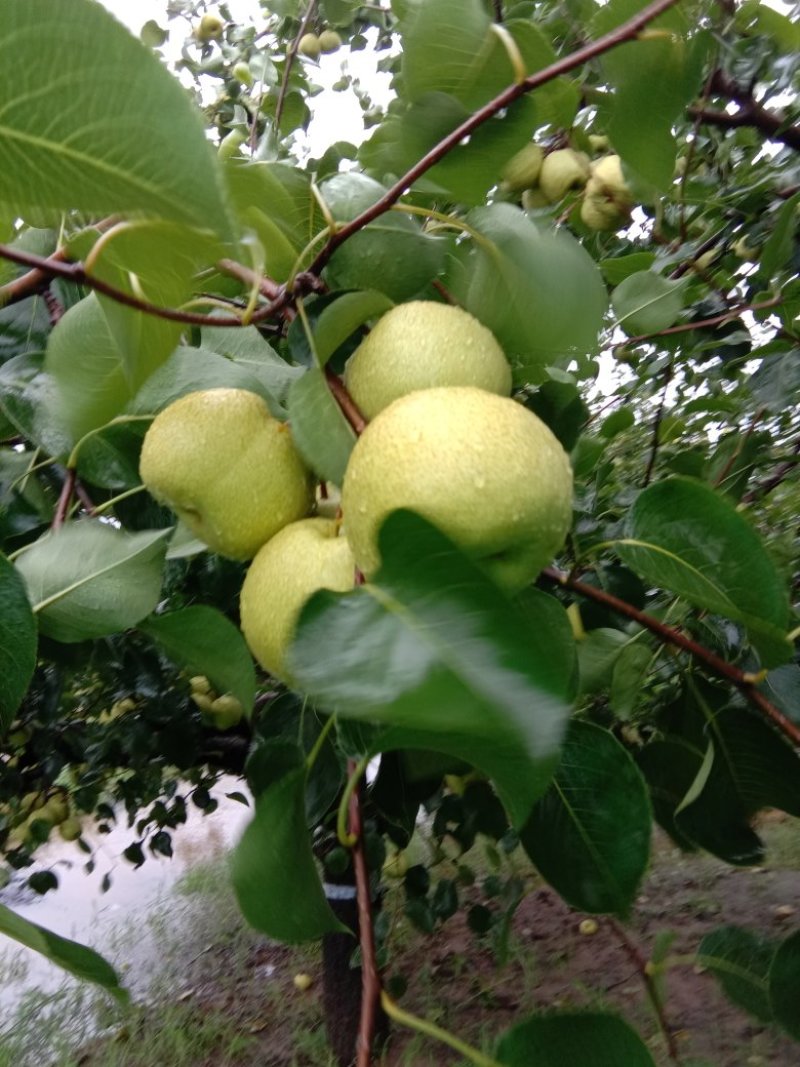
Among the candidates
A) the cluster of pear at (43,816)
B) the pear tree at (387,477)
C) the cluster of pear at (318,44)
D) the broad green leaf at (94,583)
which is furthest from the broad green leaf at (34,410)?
the cluster of pear at (318,44)

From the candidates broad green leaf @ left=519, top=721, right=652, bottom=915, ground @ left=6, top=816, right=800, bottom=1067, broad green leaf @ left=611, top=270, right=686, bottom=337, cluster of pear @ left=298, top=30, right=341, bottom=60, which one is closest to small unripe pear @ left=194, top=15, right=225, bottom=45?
cluster of pear @ left=298, top=30, right=341, bottom=60

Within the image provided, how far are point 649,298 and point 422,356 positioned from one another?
558 mm

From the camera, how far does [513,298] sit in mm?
553

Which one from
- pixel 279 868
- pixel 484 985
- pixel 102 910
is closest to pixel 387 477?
pixel 279 868

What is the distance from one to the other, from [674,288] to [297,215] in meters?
0.52

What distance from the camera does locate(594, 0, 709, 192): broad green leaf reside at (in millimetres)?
550

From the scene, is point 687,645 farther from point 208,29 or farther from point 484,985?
point 484,985

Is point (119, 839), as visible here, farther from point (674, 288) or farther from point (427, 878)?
point (674, 288)

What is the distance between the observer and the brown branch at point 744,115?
4.27 ft

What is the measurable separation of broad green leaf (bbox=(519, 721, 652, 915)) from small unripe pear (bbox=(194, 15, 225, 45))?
7.76 ft

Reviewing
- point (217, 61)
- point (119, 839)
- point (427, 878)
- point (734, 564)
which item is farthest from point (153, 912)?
point (734, 564)

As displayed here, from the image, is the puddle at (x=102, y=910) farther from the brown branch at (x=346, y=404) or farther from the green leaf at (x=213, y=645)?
the brown branch at (x=346, y=404)

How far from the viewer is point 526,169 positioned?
1483 mm

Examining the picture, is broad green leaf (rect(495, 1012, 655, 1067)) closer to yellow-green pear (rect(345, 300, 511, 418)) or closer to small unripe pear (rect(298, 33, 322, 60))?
yellow-green pear (rect(345, 300, 511, 418))
